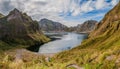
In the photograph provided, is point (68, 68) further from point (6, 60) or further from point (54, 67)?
point (6, 60)

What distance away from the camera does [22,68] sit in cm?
2711

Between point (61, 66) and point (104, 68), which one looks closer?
point (61, 66)

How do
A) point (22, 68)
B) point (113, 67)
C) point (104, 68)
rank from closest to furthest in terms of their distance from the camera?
point (22, 68) → point (104, 68) → point (113, 67)

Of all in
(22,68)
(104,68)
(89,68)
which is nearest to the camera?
(89,68)

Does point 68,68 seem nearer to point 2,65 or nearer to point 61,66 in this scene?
point 61,66

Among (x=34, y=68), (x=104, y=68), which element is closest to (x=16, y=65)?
(x=34, y=68)

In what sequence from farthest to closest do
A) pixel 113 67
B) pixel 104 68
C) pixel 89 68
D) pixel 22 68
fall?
pixel 113 67 < pixel 104 68 < pixel 22 68 < pixel 89 68

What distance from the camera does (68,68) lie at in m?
26.0

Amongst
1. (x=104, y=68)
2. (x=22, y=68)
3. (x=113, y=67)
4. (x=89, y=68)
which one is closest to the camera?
(x=89, y=68)

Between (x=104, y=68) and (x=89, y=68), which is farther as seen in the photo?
(x=104, y=68)

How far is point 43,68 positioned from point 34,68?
1.36 m

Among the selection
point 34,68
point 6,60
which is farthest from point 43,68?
point 6,60

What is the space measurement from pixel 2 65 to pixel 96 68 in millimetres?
10767

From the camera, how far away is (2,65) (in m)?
28.5
